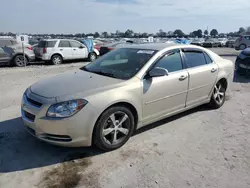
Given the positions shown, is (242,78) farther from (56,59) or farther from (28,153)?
(56,59)

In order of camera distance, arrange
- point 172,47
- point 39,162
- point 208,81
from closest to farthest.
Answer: point 39,162 → point 172,47 → point 208,81

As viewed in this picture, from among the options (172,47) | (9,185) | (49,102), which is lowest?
(9,185)

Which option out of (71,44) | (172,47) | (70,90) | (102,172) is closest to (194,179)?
(102,172)

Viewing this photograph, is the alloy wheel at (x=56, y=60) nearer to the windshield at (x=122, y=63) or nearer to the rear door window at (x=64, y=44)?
the rear door window at (x=64, y=44)

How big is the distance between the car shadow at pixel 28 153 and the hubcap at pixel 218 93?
2.99m

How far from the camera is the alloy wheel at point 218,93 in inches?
204

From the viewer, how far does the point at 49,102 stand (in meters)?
3.13

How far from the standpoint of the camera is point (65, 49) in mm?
14078

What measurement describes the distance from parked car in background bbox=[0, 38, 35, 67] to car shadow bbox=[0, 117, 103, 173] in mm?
9538

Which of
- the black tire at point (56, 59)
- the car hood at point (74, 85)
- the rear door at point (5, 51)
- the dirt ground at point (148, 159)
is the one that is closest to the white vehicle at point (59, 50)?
the black tire at point (56, 59)

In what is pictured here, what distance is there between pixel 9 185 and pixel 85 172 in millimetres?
877

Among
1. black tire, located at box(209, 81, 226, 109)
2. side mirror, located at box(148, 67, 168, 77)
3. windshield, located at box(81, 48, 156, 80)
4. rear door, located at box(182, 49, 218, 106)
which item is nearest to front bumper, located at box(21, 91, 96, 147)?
windshield, located at box(81, 48, 156, 80)

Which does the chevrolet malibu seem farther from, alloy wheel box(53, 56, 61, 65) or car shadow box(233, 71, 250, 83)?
alloy wheel box(53, 56, 61, 65)

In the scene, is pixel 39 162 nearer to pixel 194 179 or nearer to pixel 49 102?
pixel 49 102
